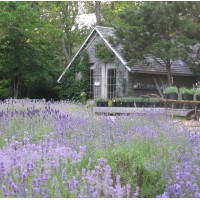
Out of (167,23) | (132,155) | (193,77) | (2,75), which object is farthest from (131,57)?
(132,155)

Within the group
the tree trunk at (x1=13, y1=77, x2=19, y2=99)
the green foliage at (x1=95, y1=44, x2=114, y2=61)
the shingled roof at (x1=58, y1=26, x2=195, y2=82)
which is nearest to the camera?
the shingled roof at (x1=58, y1=26, x2=195, y2=82)

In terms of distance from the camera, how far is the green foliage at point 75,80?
73.4 ft

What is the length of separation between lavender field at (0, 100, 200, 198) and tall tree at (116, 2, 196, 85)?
10968 millimetres

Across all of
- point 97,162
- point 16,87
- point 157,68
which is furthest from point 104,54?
point 97,162

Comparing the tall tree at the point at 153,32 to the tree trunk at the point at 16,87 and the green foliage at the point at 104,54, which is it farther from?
the tree trunk at the point at 16,87

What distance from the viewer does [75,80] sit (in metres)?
23.0

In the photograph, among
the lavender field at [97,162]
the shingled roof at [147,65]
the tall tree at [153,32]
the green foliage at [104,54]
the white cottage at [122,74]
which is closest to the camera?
the lavender field at [97,162]

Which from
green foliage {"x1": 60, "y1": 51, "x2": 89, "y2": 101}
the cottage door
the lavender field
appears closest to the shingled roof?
green foliage {"x1": 60, "y1": 51, "x2": 89, "y2": 101}

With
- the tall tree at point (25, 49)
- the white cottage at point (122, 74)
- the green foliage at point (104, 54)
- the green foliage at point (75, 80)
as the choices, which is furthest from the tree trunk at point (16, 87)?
the green foliage at point (104, 54)

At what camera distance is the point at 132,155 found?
14.5 feet

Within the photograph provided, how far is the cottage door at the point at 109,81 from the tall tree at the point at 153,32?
2.57 meters

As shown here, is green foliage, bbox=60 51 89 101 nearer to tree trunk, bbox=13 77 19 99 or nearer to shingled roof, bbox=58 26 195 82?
shingled roof, bbox=58 26 195 82

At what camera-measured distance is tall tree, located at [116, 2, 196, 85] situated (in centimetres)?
1681

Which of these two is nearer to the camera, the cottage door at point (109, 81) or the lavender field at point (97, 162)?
the lavender field at point (97, 162)
